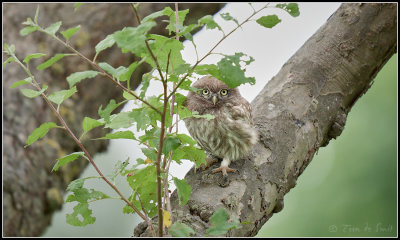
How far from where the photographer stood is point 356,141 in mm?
4289

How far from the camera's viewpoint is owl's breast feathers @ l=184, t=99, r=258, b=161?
2461 mm

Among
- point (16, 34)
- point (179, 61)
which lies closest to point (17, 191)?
point (16, 34)

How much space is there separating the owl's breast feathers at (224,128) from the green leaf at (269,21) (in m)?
1.22

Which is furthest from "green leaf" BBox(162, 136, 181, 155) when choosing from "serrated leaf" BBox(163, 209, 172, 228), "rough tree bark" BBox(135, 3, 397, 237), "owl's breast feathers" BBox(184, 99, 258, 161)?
"owl's breast feathers" BBox(184, 99, 258, 161)

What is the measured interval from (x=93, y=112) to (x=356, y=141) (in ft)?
8.26

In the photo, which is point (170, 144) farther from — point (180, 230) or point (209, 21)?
point (209, 21)

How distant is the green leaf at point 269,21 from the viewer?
1.21 m

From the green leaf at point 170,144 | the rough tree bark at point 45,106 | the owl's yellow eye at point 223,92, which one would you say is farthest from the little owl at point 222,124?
the green leaf at point 170,144

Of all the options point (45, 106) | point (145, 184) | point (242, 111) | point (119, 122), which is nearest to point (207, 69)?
point (119, 122)

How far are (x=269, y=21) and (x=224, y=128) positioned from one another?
1.40 metres

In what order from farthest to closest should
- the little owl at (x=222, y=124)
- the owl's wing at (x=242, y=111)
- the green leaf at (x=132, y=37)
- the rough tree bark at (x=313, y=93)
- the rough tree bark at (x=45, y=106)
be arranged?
the rough tree bark at (x=45, y=106)
the owl's wing at (x=242, y=111)
the little owl at (x=222, y=124)
the rough tree bark at (x=313, y=93)
the green leaf at (x=132, y=37)

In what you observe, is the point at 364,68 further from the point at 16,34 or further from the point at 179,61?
the point at 16,34

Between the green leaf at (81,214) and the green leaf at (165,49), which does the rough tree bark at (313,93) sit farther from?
the green leaf at (165,49)

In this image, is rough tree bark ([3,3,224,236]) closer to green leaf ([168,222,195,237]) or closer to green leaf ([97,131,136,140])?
green leaf ([97,131,136,140])
